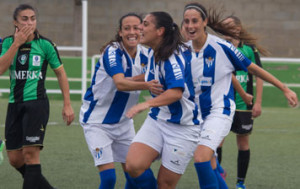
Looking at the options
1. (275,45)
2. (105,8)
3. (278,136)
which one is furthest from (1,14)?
(278,136)

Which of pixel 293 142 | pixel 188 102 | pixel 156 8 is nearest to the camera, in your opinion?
pixel 188 102

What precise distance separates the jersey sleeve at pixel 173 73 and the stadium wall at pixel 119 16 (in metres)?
14.8

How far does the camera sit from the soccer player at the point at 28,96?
561 cm

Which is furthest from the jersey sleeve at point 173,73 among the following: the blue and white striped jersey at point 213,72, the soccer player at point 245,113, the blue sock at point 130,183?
the soccer player at point 245,113

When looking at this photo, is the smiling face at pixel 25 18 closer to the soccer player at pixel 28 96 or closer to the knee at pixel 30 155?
the soccer player at pixel 28 96

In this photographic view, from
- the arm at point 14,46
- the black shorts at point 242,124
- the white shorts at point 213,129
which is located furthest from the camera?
the black shorts at point 242,124

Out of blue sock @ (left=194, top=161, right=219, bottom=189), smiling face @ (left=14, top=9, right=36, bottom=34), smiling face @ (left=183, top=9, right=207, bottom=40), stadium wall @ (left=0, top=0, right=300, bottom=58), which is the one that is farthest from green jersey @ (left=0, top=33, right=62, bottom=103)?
stadium wall @ (left=0, top=0, right=300, bottom=58)

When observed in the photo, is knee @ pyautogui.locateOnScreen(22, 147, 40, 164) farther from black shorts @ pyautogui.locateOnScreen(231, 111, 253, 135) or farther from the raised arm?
black shorts @ pyautogui.locateOnScreen(231, 111, 253, 135)

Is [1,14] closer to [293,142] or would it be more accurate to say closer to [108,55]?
[293,142]

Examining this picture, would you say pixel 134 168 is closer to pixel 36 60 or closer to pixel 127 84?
pixel 127 84

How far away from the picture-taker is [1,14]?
19.8 meters

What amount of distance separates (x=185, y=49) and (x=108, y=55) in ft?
2.13

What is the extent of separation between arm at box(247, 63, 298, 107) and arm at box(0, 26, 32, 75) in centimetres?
187

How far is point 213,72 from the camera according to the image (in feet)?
18.2
